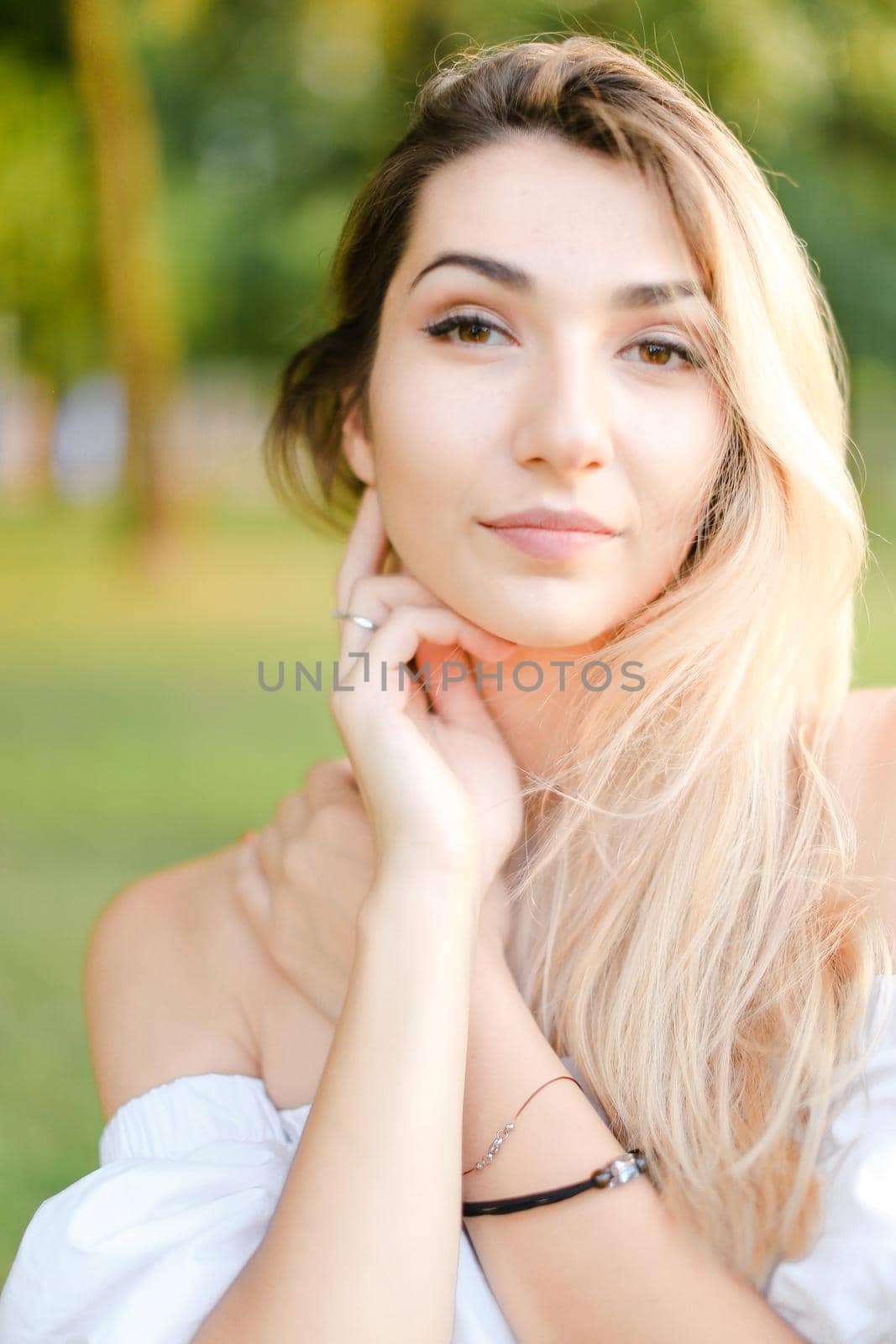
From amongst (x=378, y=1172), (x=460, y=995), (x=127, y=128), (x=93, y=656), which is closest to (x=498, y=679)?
(x=460, y=995)

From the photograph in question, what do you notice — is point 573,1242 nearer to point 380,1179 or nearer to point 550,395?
point 380,1179

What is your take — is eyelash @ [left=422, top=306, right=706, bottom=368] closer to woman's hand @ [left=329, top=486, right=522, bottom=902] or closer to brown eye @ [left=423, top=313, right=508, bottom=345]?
brown eye @ [left=423, top=313, right=508, bottom=345]

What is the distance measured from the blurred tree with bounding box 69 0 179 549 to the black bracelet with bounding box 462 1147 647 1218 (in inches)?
176

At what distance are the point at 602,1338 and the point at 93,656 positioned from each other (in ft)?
14.2

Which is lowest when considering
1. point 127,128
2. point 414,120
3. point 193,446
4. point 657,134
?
point 657,134

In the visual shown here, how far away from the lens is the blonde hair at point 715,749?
1242 millimetres

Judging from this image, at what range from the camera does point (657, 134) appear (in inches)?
53.7

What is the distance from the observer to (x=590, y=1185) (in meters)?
1.15

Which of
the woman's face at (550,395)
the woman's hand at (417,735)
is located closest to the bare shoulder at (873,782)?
the woman's face at (550,395)

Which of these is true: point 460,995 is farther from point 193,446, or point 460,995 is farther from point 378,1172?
point 193,446

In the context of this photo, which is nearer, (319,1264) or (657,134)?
(319,1264)

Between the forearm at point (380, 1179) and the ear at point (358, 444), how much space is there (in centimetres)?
78

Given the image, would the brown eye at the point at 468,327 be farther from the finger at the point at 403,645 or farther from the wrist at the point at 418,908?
the wrist at the point at 418,908

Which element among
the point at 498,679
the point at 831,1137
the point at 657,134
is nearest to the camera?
the point at 831,1137
